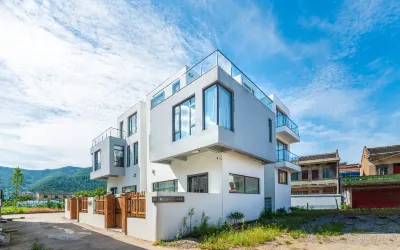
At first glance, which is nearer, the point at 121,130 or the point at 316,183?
the point at 121,130

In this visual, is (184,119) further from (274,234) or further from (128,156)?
(128,156)

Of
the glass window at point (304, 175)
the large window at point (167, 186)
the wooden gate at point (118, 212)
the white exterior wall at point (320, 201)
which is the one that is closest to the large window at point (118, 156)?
the large window at point (167, 186)

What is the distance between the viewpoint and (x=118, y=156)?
1073 inches

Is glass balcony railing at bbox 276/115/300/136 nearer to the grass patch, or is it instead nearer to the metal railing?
the metal railing

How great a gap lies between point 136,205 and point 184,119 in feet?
17.4

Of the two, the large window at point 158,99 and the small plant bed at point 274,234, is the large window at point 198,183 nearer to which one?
the small plant bed at point 274,234

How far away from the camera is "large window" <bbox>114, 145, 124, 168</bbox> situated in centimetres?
2703

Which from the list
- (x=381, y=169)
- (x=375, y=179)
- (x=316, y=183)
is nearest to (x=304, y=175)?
(x=316, y=183)

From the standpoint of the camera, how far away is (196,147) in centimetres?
1409

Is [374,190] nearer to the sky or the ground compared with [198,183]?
nearer to the ground

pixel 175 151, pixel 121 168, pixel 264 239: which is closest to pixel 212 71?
pixel 175 151

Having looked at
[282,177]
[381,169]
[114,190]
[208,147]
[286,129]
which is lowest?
[114,190]

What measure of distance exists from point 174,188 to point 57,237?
7.16 metres

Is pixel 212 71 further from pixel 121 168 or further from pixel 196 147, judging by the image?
pixel 121 168
